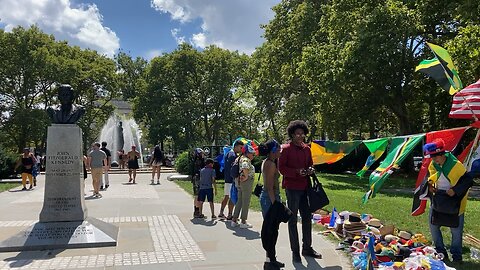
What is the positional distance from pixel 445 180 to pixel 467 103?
1.04 meters

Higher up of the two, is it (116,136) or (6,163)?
(116,136)

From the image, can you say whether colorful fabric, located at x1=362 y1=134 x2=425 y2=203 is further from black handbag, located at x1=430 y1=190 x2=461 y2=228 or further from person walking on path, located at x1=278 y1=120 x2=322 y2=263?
person walking on path, located at x1=278 y1=120 x2=322 y2=263

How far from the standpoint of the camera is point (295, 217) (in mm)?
6031

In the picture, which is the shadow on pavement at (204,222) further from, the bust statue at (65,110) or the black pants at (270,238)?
the black pants at (270,238)

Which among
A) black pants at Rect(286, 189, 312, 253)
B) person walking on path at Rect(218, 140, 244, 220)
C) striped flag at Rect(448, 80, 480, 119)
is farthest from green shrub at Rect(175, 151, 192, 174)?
striped flag at Rect(448, 80, 480, 119)

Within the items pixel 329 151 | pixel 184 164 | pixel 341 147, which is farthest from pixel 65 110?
pixel 184 164

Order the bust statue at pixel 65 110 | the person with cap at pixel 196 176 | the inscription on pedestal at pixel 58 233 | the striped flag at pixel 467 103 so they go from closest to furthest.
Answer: the striped flag at pixel 467 103 < the inscription on pedestal at pixel 58 233 < the bust statue at pixel 65 110 < the person with cap at pixel 196 176

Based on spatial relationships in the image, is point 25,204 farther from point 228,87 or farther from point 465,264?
point 228,87

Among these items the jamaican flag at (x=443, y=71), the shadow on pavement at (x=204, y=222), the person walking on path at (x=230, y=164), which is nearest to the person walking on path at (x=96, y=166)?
the shadow on pavement at (x=204, y=222)

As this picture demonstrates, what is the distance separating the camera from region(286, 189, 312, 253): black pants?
6027 millimetres

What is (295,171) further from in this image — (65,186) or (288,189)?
(65,186)

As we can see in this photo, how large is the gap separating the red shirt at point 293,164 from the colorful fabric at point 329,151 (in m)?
1.39

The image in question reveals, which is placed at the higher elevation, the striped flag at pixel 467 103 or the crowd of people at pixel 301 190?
the striped flag at pixel 467 103

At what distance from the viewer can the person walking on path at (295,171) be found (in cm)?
605
